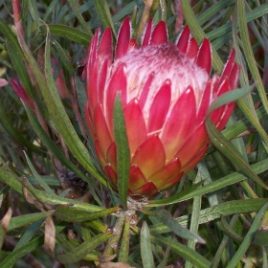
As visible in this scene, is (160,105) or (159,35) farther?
(159,35)

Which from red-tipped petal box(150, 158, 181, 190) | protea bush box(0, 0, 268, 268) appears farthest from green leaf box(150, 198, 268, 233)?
red-tipped petal box(150, 158, 181, 190)

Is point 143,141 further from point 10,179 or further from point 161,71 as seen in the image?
point 10,179

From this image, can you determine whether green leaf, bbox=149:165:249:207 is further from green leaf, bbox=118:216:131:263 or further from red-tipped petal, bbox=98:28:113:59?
red-tipped petal, bbox=98:28:113:59

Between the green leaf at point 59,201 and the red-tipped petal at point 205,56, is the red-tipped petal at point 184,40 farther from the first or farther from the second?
the green leaf at point 59,201

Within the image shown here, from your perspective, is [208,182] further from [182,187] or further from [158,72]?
[158,72]

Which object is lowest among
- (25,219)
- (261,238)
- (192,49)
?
(261,238)

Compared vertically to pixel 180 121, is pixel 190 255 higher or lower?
lower

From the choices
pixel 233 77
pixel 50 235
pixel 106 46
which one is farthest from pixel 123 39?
pixel 50 235

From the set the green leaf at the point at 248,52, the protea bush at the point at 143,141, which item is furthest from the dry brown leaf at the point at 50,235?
the green leaf at the point at 248,52
